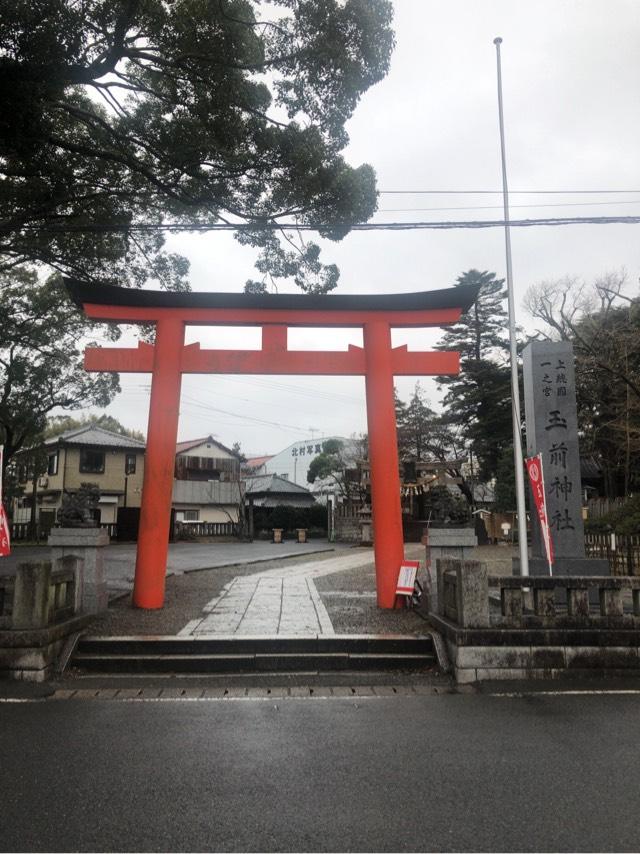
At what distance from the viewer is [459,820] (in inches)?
130

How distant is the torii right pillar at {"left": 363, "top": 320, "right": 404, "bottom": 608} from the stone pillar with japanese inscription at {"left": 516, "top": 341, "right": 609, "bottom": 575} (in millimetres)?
2695

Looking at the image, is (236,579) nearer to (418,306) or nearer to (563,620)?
(418,306)

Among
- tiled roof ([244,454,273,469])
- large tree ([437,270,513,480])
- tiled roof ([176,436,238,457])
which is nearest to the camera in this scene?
large tree ([437,270,513,480])

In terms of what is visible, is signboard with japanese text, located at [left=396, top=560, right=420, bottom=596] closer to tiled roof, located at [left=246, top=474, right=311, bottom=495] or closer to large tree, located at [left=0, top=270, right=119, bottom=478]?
large tree, located at [left=0, top=270, right=119, bottom=478]

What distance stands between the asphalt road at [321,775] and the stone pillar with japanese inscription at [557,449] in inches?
186

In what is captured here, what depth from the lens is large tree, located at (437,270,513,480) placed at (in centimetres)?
3259

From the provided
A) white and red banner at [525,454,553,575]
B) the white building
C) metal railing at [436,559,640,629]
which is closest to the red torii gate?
white and red banner at [525,454,553,575]

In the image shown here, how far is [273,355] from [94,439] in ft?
95.9

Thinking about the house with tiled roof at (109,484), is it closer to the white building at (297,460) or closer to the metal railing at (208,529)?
the metal railing at (208,529)

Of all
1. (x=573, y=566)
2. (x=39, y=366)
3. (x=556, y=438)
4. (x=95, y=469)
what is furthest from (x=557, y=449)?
(x=95, y=469)

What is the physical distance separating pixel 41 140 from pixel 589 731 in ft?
32.9

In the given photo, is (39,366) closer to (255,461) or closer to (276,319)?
(276,319)

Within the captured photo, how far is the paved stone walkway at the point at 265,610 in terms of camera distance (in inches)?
301

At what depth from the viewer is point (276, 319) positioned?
994 centimetres
